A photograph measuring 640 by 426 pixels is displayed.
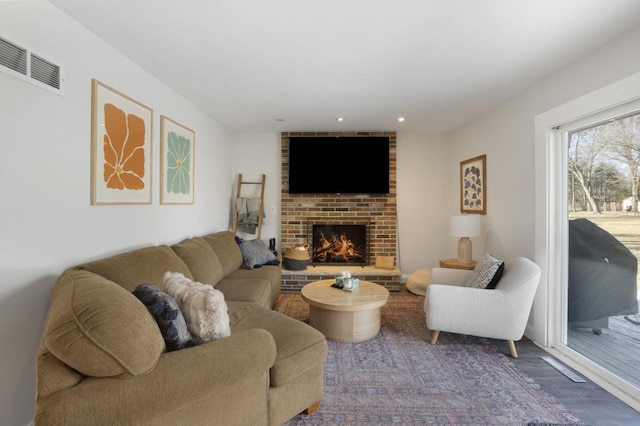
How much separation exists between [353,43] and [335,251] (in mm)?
3256

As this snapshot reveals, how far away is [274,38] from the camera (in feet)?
6.59

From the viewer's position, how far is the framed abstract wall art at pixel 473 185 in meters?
3.71

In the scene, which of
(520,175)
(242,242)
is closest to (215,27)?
(242,242)

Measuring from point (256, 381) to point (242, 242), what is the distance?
7.96 feet

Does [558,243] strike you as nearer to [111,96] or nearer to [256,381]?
[256,381]

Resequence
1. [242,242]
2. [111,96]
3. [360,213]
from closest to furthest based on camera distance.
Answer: [111,96], [242,242], [360,213]

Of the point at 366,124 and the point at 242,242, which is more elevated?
the point at 366,124

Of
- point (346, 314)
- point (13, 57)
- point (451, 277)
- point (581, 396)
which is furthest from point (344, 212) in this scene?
point (13, 57)

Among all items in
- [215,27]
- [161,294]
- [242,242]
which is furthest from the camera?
[242,242]

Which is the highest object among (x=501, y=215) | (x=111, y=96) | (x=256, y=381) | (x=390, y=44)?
(x=390, y=44)

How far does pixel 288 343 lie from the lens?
68.7 inches

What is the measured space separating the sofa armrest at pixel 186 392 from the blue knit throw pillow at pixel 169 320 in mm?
94

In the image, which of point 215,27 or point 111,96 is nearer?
point 215,27

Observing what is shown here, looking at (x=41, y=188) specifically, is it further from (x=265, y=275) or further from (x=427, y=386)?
(x=427, y=386)
